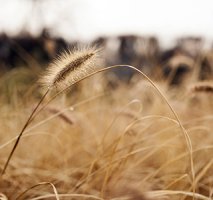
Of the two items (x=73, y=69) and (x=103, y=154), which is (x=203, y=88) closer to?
(x=103, y=154)

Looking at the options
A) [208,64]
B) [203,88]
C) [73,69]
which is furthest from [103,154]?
[208,64]

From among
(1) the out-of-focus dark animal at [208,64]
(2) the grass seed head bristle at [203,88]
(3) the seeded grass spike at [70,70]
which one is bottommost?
(1) the out-of-focus dark animal at [208,64]

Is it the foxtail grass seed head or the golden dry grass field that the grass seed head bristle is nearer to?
the golden dry grass field

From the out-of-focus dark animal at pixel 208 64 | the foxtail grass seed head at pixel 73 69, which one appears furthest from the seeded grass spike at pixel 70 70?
the out-of-focus dark animal at pixel 208 64

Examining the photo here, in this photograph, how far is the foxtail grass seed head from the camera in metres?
1.00

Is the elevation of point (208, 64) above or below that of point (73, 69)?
below

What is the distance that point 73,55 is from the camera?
41.2 inches

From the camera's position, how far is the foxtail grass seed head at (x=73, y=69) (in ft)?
3.29

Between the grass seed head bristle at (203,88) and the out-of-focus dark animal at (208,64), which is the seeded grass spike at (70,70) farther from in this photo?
the out-of-focus dark animal at (208,64)

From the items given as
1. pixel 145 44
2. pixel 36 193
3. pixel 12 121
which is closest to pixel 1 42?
pixel 145 44

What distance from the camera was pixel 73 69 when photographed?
3.32 feet

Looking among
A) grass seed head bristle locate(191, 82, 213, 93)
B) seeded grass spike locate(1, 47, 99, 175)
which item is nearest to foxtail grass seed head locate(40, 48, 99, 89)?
seeded grass spike locate(1, 47, 99, 175)

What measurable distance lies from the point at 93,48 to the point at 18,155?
4.09ft

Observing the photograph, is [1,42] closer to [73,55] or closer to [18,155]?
[18,155]
